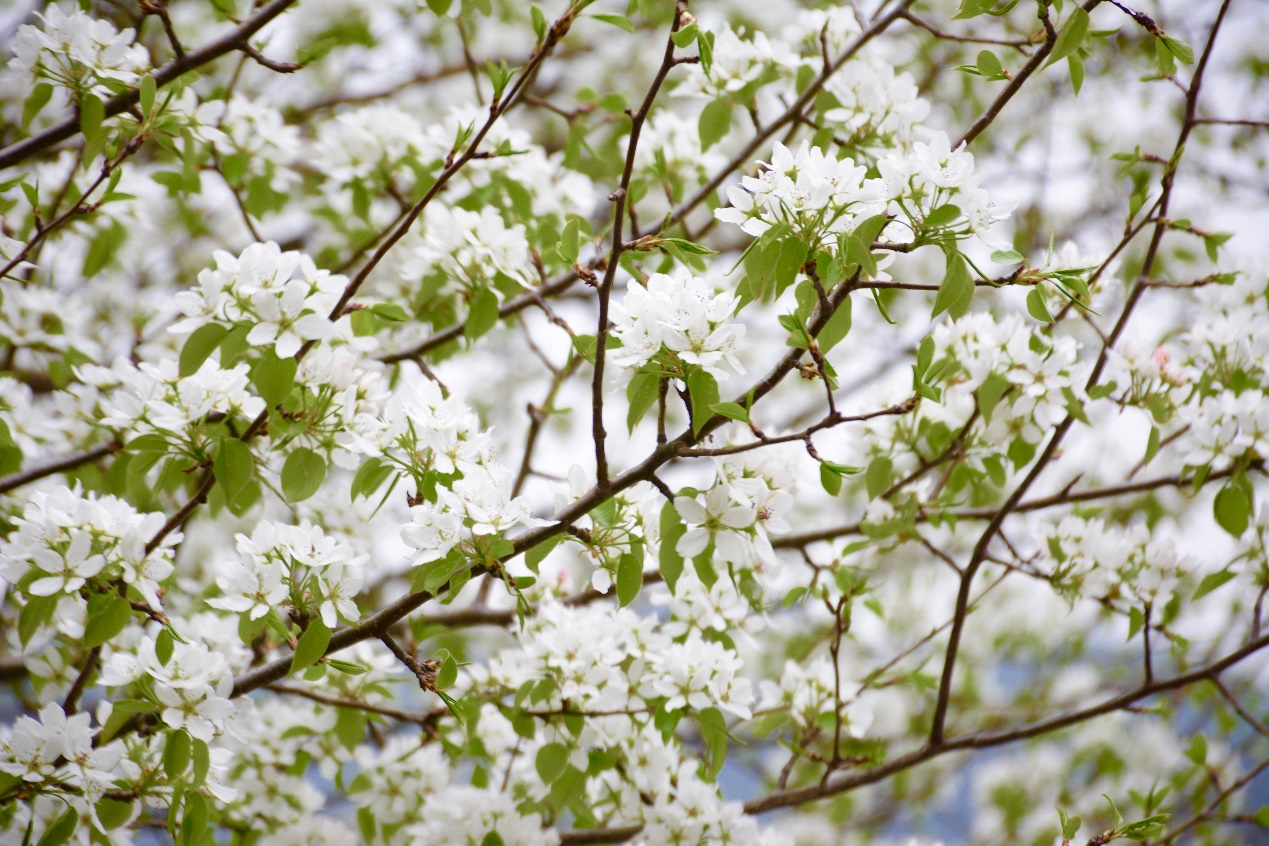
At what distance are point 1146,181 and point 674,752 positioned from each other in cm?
130

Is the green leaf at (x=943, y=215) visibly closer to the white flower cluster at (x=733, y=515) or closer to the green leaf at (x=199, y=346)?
the white flower cluster at (x=733, y=515)

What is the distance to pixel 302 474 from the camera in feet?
3.88

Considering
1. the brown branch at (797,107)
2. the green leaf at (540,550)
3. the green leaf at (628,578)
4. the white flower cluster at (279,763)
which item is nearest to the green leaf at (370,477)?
the green leaf at (540,550)

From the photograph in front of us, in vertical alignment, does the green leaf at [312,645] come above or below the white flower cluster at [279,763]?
below

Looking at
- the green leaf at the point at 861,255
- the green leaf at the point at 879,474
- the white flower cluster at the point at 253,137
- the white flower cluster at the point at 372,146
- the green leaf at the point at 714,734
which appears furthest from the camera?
the white flower cluster at the point at 372,146

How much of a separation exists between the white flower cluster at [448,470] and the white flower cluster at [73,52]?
648 mm

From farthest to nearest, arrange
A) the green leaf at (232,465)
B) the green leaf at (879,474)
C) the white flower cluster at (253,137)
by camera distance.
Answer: the white flower cluster at (253,137), the green leaf at (879,474), the green leaf at (232,465)

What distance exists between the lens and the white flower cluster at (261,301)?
107 centimetres

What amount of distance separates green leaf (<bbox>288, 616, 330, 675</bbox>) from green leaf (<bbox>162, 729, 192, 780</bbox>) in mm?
177

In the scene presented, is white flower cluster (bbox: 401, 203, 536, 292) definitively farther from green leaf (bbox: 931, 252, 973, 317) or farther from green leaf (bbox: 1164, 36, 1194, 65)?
green leaf (bbox: 1164, 36, 1194, 65)

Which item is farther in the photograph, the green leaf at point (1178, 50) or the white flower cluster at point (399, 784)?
the white flower cluster at point (399, 784)

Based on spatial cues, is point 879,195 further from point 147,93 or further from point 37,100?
point 37,100

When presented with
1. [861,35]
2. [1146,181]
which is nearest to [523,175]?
[861,35]

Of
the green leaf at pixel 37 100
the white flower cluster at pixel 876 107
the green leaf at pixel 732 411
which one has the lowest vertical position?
the green leaf at pixel 732 411
